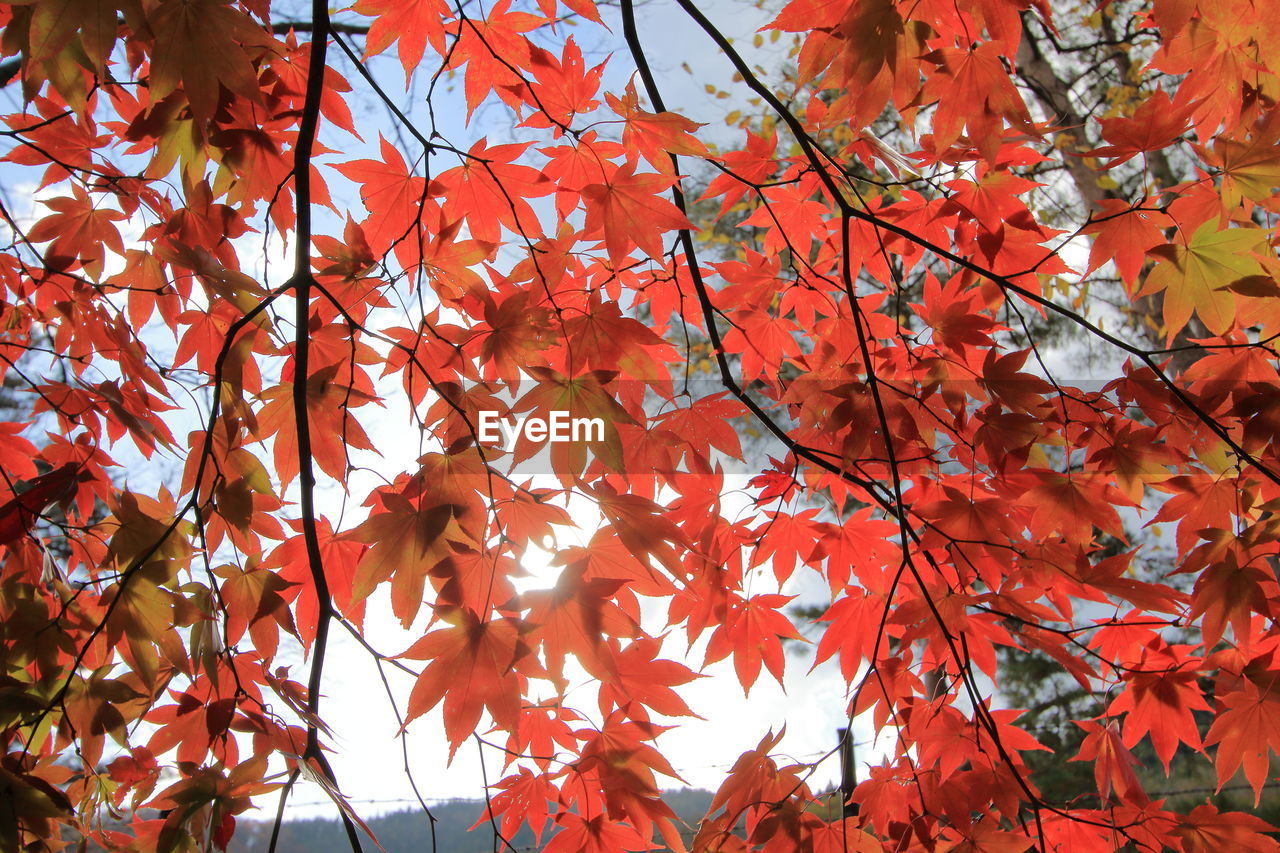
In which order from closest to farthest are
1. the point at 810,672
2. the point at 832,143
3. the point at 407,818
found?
the point at 810,672, the point at 407,818, the point at 832,143

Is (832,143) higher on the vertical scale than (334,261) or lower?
higher

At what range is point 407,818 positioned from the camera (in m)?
3.60

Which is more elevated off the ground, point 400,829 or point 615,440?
point 615,440

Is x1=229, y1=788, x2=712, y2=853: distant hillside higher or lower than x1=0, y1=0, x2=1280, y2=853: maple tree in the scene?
lower

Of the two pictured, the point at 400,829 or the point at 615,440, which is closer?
the point at 615,440

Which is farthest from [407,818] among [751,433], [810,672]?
[810,672]

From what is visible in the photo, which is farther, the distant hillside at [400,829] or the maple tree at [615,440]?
the distant hillside at [400,829]

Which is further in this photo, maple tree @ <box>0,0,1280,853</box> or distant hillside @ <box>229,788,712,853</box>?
distant hillside @ <box>229,788,712,853</box>

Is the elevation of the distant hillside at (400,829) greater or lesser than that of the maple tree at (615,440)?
lesser

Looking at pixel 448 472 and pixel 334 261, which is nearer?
pixel 448 472

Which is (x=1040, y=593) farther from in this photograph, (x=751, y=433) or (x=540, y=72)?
(x=751, y=433)

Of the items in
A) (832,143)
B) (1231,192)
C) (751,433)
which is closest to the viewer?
(1231,192)

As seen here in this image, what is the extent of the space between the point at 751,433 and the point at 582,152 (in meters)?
3.18

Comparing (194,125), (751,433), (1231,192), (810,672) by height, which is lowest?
(810,672)
